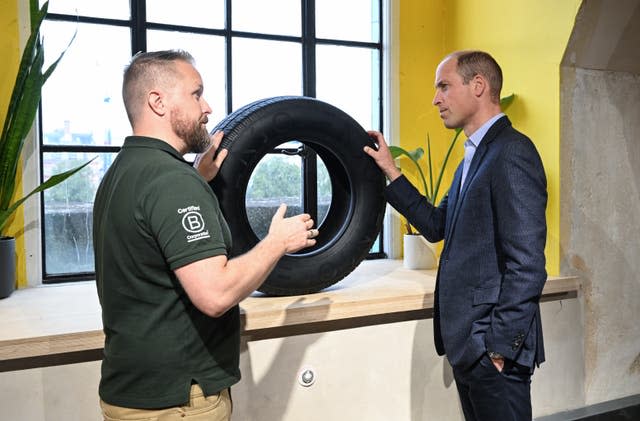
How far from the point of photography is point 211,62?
9.70 feet

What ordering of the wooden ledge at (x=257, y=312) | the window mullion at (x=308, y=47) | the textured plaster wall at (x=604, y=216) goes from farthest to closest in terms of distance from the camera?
the window mullion at (x=308, y=47)
the textured plaster wall at (x=604, y=216)
the wooden ledge at (x=257, y=312)

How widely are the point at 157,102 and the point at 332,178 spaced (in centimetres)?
115

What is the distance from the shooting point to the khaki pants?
1314 millimetres

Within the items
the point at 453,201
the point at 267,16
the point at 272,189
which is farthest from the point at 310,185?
the point at 453,201

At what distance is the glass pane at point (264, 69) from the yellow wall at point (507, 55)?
630mm

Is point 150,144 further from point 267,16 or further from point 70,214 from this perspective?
point 267,16

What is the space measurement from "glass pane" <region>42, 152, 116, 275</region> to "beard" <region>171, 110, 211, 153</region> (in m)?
1.48

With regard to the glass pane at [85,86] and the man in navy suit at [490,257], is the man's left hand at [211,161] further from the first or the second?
the glass pane at [85,86]

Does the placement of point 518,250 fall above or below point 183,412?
above

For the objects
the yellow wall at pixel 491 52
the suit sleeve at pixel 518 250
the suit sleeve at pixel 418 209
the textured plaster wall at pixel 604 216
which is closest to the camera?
the suit sleeve at pixel 518 250

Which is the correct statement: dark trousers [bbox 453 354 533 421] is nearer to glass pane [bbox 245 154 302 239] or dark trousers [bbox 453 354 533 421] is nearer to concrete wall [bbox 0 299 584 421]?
concrete wall [bbox 0 299 584 421]

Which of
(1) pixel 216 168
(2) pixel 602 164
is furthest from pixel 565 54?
(1) pixel 216 168

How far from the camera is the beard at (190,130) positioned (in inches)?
54.9

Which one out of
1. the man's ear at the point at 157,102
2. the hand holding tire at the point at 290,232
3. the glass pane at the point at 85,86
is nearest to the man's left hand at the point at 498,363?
the hand holding tire at the point at 290,232
